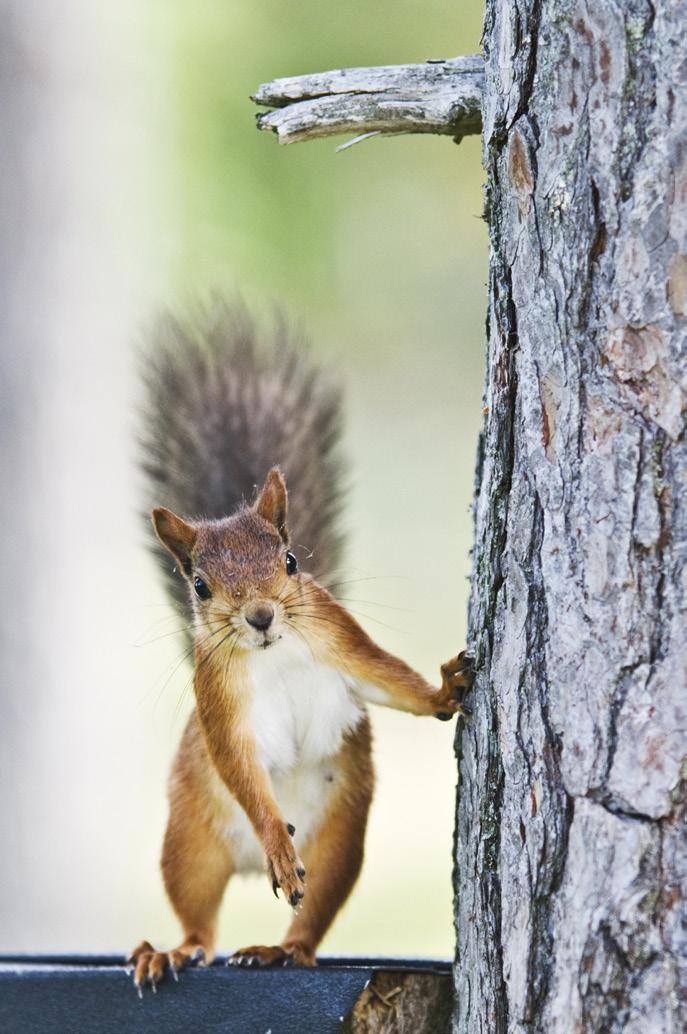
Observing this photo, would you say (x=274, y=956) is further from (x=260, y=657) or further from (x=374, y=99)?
(x=374, y=99)

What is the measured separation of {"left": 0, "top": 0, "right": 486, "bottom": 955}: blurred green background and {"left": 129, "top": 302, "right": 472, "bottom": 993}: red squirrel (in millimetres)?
455

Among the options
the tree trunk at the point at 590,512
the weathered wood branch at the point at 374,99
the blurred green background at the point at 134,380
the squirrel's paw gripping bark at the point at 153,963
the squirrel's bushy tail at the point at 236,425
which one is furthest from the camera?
the blurred green background at the point at 134,380

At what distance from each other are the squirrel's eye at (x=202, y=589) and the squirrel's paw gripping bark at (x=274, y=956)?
1.29 ft

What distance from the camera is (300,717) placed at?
1.50m

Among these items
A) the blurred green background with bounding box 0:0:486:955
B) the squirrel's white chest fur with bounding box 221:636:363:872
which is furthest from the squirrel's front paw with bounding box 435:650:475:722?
the blurred green background with bounding box 0:0:486:955

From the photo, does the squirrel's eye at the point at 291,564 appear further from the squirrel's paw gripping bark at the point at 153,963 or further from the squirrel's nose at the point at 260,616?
the squirrel's paw gripping bark at the point at 153,963

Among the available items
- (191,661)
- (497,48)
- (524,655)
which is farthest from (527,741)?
(191,661)

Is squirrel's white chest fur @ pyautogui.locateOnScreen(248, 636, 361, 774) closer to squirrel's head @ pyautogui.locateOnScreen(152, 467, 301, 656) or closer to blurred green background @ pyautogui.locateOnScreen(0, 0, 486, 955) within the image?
squirrel's head @ pyautogui.locateOnScreen(152, 467, 301, 656)

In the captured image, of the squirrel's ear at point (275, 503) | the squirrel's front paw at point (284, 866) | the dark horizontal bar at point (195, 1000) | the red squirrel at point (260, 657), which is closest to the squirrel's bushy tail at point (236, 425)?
the red squirrel at point (260, 657)

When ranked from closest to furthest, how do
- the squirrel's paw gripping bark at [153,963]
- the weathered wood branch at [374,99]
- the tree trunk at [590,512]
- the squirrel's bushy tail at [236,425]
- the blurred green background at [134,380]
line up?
the tree trunk at [590,512] → the weathered wood branch at [374,99] → the squirrel's paw gripping bark at [153,963] → the squirrel's bushy tail at [236,425] → the blurred green background at [134,380]

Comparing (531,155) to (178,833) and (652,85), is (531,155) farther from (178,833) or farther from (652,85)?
(178,833)

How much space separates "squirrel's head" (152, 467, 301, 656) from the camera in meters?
1.39

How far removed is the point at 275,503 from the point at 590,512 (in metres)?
0.54

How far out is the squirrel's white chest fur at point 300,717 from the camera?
148 cm
